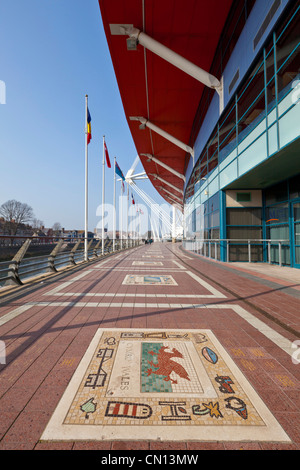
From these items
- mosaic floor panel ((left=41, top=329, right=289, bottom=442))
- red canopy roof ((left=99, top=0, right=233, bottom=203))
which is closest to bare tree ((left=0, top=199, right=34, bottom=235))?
red canopy roof ((left=99, top=0, right=233, bottom=203))

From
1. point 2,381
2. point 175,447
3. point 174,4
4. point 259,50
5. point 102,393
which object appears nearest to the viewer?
point 175,447

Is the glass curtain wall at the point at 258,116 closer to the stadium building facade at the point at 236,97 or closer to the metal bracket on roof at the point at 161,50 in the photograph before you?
the stadium building facade at the point at 236,97

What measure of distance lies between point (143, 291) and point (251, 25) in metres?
10.1

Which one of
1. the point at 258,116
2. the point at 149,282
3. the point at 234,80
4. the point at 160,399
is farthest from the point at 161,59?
the point at 160,399

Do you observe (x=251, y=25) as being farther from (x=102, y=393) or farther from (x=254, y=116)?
(x=102, y=393)

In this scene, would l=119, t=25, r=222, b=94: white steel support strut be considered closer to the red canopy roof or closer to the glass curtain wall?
the red canopy roof

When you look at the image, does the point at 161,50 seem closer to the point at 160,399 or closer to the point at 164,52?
the point at 164,52

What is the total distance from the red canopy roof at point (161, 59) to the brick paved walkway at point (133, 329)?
1040cm

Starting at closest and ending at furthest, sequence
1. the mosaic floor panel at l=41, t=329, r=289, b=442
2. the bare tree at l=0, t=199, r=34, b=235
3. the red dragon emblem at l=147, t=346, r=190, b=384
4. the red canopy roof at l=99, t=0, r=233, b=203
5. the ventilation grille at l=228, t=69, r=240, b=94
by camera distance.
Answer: the mosaic floor panel at l=41, t=329, r=289, b=442, the red dragon emblem at l=147, t=346, r=190, b=384, the red canopy roof at l=99, t=0, r=233, b=203, the ventilation grille at l=228, t=69, r=240, b=94, the bare tree at l=0, t=199, r=34, b=235

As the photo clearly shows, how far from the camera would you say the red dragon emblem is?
243 cm

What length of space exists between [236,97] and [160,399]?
11.8m

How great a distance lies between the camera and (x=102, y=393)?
7.02 feet

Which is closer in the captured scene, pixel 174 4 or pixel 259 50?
pixel 259 50
